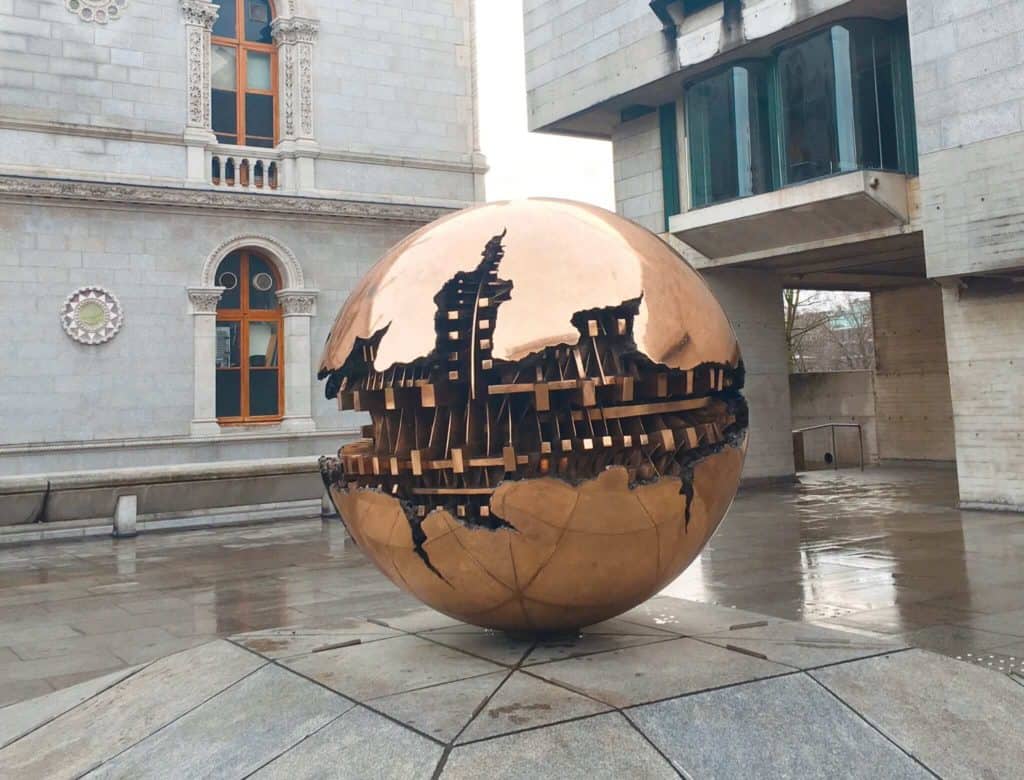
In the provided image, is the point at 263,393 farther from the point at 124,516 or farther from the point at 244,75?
the point at 244,75

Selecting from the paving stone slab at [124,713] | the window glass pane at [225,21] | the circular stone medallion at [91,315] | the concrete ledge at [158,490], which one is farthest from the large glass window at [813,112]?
the paving stone slab at [124,713]

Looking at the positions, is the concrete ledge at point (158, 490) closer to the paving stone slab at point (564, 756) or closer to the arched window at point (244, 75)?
the arched window at point (244, 75)

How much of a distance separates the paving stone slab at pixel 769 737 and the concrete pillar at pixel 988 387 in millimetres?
10828

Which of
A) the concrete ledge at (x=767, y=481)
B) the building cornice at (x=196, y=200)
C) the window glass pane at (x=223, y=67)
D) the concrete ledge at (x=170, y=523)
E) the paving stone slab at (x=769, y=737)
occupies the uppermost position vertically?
the window glass pane at (x=223, y=67)

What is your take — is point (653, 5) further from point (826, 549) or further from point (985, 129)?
point (826, 549)

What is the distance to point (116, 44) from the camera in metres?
17.8

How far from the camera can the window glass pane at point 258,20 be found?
20.0m

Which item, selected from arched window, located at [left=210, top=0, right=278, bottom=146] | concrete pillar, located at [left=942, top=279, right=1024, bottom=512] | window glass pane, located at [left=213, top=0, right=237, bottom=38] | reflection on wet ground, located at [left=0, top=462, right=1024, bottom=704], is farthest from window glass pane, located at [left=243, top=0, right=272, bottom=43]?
concrete pillar, located at [left=942, top=279, right=1024, bottom=512]

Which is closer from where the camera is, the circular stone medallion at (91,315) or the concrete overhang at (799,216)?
A: the concrete overhang at (799,216)

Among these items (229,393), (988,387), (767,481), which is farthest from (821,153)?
(229,393)

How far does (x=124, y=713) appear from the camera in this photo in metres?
4.36

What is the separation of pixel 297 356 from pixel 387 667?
15.2 m

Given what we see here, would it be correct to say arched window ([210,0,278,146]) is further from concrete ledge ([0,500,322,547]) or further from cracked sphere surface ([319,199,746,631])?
cracked sphere surface ([319,199,746,631])

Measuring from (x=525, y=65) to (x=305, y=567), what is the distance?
505 inches
